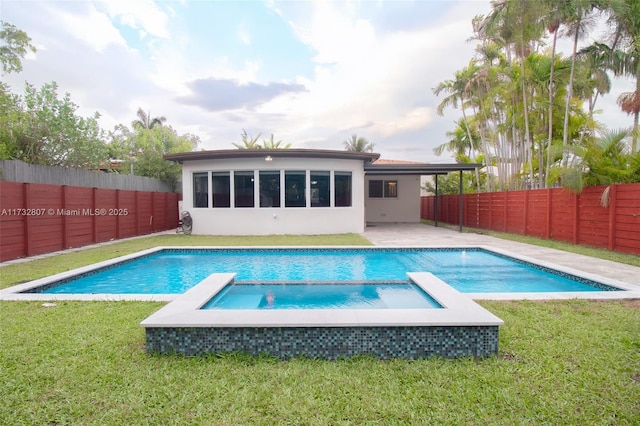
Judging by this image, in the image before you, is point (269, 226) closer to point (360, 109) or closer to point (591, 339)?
point (360, 109)

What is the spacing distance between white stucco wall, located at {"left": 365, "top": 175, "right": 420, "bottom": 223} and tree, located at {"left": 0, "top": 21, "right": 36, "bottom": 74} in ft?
55.0

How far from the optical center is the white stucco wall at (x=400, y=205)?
19906 mm

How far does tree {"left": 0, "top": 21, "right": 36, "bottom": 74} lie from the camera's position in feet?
44.4

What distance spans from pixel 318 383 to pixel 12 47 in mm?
18423

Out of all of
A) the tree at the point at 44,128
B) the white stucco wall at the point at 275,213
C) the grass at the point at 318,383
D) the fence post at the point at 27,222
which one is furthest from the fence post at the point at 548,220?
the tree at the point at 44,128

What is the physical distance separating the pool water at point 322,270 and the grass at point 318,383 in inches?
103

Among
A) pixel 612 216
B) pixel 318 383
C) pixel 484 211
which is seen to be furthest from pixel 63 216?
pixel 484 211

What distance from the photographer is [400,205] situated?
20.0m

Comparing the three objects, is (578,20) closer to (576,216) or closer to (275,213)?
(576,216)

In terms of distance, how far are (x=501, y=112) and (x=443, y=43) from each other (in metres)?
6.26

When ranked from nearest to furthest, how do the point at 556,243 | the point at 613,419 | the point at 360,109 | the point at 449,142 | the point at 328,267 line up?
the point at 613,419 → the point at 328,267 → the point at 556,243 → the point at 360,109 → the point at 449,142

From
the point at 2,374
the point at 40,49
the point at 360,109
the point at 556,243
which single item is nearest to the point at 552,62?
the point at 556,243

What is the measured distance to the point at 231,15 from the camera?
1297cm

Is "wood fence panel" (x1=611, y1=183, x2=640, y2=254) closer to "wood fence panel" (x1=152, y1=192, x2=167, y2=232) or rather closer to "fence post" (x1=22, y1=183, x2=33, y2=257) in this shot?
"fence post" (x1=22, y1=183, x2=33, y2=257)
